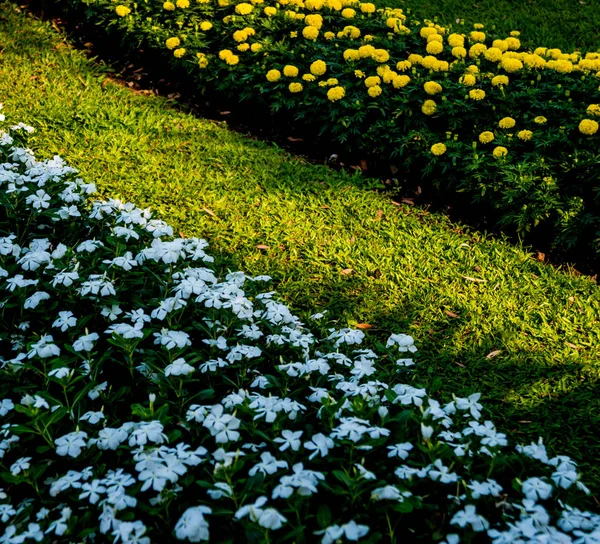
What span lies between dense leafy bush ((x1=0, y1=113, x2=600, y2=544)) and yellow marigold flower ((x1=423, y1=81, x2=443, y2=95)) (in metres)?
2.60

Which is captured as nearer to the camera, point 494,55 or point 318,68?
point 494,55

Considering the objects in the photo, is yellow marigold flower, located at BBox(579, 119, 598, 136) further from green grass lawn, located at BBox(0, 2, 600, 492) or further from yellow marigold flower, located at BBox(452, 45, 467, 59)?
yellow marigold flower, located at BBox(452, 45, 467, 59)

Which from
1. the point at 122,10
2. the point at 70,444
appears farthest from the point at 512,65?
the point at 70,444

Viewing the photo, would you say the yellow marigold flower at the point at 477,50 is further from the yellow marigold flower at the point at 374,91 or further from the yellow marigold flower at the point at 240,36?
the yellow marigold flower at the point at 240,36

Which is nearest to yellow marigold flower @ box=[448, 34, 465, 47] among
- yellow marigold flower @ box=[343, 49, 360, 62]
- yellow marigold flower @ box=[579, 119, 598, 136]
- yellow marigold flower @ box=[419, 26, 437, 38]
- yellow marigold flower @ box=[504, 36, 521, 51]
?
yellow marigold flower @ box=[419, 26, 437, 38]

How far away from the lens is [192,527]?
1.46 metres

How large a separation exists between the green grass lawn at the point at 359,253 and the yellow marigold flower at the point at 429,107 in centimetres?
67

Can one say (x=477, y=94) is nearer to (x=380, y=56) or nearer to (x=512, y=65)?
(x=512, y=65)

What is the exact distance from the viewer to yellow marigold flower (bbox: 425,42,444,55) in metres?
4.80

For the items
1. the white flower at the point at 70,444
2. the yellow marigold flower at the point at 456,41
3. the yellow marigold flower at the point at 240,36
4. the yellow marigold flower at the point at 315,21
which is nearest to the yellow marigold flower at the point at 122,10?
the yellow marigold flower at the point at 240,36

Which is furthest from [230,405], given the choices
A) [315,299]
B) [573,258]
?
[573,258]

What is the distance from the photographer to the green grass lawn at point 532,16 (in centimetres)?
721

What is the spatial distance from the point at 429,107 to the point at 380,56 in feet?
2.34

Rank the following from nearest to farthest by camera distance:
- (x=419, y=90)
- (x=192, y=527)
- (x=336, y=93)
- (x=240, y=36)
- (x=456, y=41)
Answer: (x=192, y=527), (x=419, y=90), (x=336, y=93), (x=456, y=41), (x=240, y=36)
